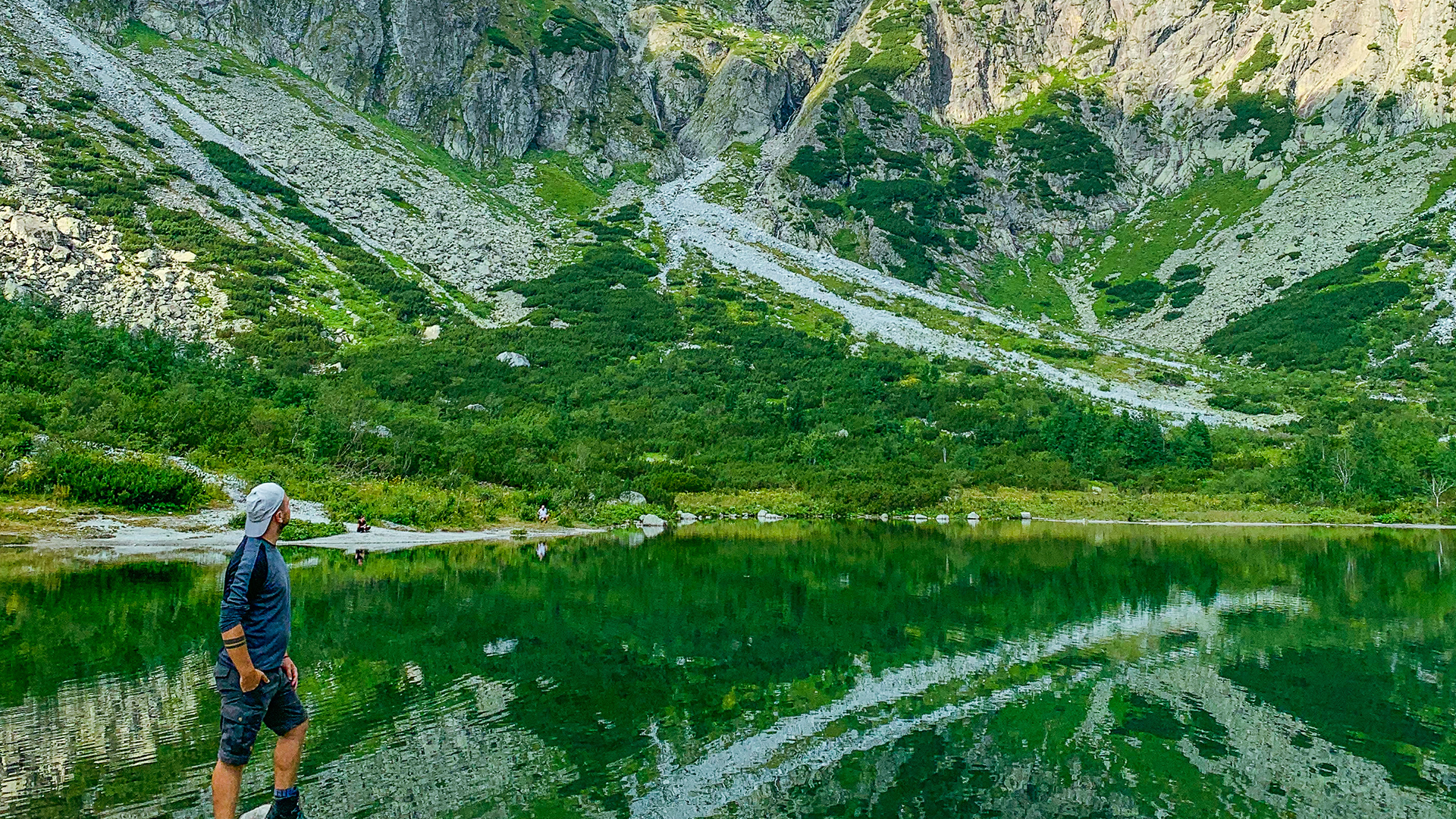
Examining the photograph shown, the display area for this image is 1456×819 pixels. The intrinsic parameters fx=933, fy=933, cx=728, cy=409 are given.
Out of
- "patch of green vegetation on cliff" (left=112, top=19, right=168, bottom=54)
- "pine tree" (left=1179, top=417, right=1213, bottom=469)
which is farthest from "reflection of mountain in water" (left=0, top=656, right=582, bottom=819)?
"patch of green vegetation on cliff" (left=112, top=19, right=168, bottom=54)

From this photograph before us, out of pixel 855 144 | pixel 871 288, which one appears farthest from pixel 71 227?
pixel 855 144

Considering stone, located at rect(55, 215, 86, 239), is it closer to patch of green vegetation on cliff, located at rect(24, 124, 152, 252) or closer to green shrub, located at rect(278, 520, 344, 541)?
patch of green vegetation on cliff, located at rect(24, 124, 152, 252)

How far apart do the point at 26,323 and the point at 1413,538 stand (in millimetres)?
57628

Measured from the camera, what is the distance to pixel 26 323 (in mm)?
40062

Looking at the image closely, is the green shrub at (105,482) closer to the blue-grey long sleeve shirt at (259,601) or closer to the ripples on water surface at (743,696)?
the ripples on water surface at (743,696)

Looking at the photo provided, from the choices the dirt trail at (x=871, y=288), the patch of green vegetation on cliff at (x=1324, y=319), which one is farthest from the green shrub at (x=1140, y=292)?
the dirt trail at (x=871, y=288)

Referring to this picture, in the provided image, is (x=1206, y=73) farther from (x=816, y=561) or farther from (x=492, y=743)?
(x=492, y=743)

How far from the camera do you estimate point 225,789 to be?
19.2 feet

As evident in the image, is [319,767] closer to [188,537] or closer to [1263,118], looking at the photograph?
[188,537]

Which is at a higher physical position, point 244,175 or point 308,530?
point 244,175

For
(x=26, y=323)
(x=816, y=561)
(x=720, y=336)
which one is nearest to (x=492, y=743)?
(x=816, y=561)

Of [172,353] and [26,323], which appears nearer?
[26,323]

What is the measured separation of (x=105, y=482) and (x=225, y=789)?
2328 centimetres

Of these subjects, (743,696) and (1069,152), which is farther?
(1069,152)
